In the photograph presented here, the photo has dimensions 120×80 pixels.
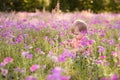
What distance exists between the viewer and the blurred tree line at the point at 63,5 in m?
18.3

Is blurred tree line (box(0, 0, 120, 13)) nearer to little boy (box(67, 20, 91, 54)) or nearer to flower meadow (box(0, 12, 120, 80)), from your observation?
little boy (box(67, 20, 91, 54))

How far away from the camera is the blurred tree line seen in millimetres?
18281

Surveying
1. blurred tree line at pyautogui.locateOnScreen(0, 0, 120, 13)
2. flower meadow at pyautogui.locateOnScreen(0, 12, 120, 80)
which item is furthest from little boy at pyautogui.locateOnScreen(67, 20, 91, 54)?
blurred tree line at pyautogui.locateOnScreen(0, 0, 120, 13)

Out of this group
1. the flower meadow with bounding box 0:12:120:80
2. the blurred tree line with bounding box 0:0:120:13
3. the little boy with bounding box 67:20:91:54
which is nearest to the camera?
the flower meadow with bounding box 0:12:120:80

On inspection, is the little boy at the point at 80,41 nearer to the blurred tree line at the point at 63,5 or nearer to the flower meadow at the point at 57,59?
the flower meadow at the point at 57,59

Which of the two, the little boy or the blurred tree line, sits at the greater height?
the little boy

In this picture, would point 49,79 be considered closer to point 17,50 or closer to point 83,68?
point 83,68

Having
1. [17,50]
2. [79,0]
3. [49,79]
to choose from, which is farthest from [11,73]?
[79,0]

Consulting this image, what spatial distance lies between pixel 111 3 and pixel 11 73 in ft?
69.5

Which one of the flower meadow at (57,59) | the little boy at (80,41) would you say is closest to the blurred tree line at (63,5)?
the little boy at (80,41)

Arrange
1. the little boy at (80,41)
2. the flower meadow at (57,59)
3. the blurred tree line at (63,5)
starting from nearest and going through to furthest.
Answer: the flower meadow at (57,59), the little boy at (80,41), the blurred tree line at (63,5)

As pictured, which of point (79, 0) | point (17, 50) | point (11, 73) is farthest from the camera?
point (79, 0)

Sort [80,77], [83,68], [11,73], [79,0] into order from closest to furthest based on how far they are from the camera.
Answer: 1. [80,77]
2. [11,73]
3. [83,68]
4. [79,0]

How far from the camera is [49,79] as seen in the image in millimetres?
1579
